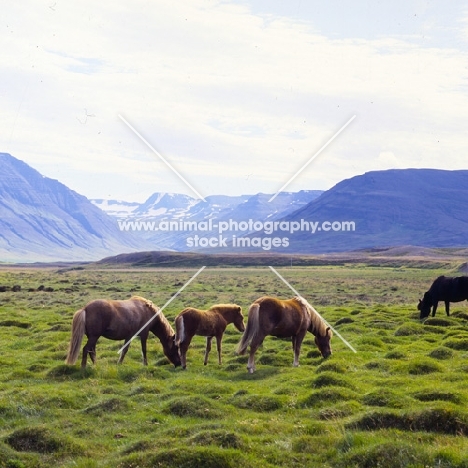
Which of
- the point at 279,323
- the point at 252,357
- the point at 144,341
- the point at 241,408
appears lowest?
the point at 241,408

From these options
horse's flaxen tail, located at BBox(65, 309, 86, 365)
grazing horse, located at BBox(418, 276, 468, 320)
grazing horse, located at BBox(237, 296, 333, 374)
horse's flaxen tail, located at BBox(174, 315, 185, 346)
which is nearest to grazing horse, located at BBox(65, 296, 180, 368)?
horse's flaxen tail, located at BBox(65, 309, 86, 365)

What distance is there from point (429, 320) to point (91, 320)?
1606cm

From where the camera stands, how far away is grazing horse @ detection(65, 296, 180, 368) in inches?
758

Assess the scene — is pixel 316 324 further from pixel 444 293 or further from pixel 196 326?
pixel 444 293

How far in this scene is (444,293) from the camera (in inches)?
1268

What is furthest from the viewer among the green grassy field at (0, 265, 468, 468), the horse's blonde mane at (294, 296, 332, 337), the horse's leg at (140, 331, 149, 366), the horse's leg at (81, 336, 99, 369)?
the horse's blonde mane at (294, 296, 332, 337)

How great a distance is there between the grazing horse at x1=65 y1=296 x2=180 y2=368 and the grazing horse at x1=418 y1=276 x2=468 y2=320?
15.2 m

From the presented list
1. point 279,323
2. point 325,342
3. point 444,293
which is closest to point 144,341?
point 279,323

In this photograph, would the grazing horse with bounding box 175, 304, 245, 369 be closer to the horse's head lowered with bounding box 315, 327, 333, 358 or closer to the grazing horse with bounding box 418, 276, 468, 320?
the horse's head lowered with bounding box 315, 327, 333, 358

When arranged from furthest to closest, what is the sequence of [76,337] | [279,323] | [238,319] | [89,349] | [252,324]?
[238,319], [279,323], [252,324], [89,349], [76,337]

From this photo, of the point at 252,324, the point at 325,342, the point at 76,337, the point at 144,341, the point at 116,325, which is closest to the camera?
the point at 76,337

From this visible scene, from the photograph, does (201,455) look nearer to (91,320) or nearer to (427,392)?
(427,392)

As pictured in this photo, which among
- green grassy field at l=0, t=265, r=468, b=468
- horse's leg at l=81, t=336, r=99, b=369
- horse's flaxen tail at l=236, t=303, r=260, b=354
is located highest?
horse's flaxen tail at l=236, t=303, r=260, b=354

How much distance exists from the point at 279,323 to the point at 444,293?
14.8 meters
